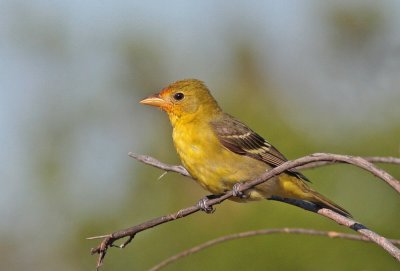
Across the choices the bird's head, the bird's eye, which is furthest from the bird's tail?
the bird's eye

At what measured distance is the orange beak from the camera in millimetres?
5891

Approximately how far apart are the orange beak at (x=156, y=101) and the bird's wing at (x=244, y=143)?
1.08 ft

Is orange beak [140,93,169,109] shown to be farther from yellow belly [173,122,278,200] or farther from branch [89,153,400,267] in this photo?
branch [89,153,400,267]

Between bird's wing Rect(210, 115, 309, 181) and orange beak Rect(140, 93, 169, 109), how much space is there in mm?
330

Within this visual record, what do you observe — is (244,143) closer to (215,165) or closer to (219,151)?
(219,151)

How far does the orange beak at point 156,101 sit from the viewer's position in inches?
232

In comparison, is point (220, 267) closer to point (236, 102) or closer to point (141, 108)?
point (236, 102)

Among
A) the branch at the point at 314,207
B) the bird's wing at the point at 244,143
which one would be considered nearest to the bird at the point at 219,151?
the bird's wing at the point at 244,143

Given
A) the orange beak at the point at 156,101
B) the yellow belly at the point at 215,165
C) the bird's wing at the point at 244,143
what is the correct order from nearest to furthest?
the yellow belly at the point at 215,165
the bird's wing at the point at 244,143
the orange beak at the point at 156,101

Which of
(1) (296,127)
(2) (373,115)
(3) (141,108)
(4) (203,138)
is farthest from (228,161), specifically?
(3) (141,108)

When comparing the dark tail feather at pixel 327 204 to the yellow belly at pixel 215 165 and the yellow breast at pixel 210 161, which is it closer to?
the yellow belly at pixel 215 165

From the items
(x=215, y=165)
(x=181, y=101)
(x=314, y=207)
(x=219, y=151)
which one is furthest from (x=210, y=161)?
(x=314, y=207)

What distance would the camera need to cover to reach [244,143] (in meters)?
5.77

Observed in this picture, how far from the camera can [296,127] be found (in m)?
7.64
